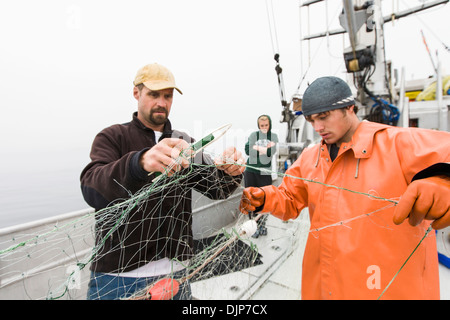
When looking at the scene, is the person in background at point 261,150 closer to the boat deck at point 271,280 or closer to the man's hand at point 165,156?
the boat deck at point 271,280

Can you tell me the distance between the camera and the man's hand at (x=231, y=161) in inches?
53.2

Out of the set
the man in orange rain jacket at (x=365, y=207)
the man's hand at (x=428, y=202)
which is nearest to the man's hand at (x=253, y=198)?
the man in orange rain jacket at (x=365, y=207)

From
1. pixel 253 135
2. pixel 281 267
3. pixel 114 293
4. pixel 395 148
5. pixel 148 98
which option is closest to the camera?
pixel 395 148

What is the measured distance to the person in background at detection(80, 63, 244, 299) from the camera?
1248 millimetres

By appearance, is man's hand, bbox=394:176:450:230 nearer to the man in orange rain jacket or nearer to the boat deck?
the man in orange rain jacket

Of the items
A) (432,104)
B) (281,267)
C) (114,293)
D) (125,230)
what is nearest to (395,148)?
(125,230)

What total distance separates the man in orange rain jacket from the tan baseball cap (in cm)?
93

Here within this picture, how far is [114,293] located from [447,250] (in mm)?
4131

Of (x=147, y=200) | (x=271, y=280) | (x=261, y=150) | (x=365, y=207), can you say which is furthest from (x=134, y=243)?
(x=261, y=150)

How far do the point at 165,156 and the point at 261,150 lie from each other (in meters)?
2.88

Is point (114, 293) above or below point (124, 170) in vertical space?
below

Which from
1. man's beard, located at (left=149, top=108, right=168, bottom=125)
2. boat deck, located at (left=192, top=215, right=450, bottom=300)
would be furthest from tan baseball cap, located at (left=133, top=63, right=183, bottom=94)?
boat deck, located at (left=192, top=215, right=450, bottom=300)
